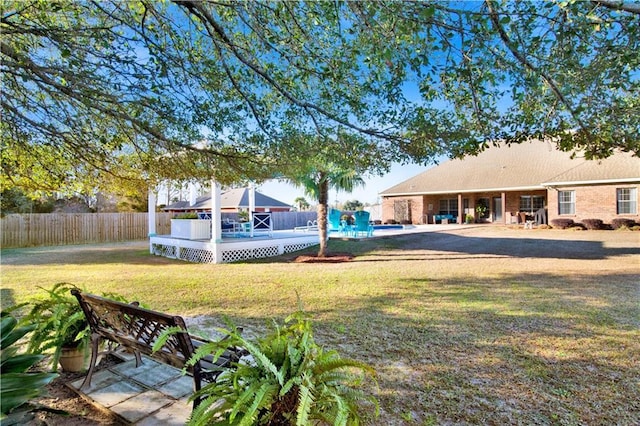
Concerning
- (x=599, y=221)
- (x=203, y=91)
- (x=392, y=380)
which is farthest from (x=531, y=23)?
(x=599, y=221)

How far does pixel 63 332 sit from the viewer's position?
131 inches

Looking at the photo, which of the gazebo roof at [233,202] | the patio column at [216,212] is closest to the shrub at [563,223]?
the patio column at [216,212]

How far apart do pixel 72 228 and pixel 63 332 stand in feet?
59.9

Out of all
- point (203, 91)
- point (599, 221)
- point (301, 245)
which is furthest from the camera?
point (599, 221)

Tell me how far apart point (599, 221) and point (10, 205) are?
3210 cm

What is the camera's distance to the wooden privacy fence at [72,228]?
16781mm

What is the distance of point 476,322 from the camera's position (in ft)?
16.7

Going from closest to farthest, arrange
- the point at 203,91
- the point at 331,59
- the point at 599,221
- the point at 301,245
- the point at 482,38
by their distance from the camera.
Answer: the point at 482,38 → the point at 331,59 → the point at 203,91 → the point at 301,245 → the point at 599,221

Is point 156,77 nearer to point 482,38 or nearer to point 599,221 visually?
point 482,38

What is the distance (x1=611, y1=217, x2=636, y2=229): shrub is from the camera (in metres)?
18.4

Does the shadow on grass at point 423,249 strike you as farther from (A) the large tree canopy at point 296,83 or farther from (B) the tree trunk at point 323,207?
(A) the large tree canopy at point 296,83

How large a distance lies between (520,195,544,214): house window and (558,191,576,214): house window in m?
2.92

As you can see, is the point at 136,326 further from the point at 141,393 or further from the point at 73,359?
the point at 73,359

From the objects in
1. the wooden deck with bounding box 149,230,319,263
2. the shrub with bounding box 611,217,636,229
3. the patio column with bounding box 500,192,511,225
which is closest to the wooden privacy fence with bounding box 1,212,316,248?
the wooden deck with bounding box 149,230,319,263
